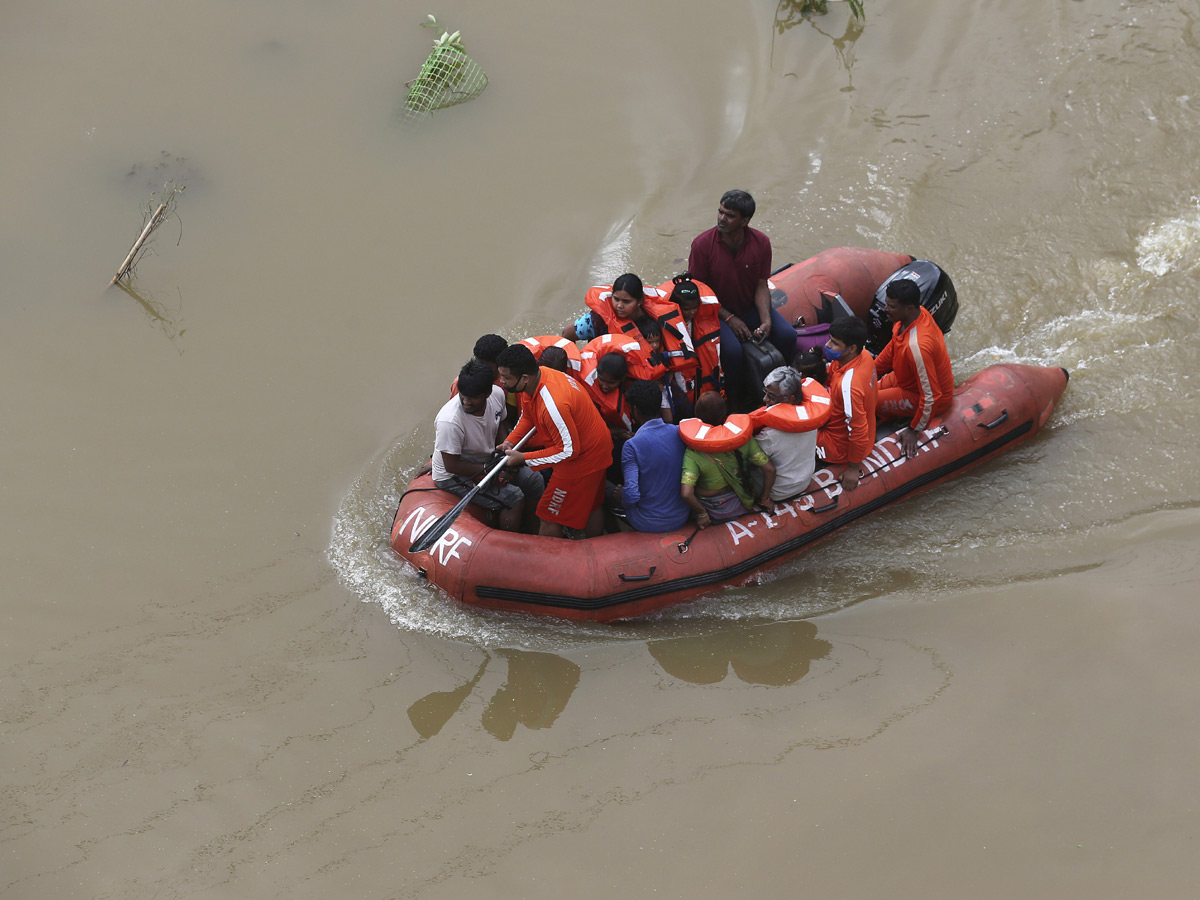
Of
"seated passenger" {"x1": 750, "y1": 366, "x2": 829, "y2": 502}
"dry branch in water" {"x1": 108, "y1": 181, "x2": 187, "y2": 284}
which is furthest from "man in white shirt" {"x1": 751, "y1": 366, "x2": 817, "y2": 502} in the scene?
"dry branch in water" {"x1": 108, "y1": 181, "x2": 187, "y2": 284}

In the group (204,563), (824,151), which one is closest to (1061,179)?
(824,151)

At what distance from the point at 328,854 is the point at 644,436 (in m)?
2.35

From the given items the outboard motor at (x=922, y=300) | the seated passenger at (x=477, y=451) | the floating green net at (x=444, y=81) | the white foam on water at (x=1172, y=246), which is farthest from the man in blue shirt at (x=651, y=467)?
the floating green net at (x=444, y=81)

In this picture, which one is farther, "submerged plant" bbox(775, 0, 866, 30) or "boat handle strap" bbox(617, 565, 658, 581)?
"submerged plant" bbox(775, 0, 866, 30)

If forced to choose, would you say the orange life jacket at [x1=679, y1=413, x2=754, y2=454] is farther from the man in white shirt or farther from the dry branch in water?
the dry branch in water

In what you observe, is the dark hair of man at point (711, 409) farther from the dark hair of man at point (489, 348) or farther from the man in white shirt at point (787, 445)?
the dark hair of man at point (489, 348)

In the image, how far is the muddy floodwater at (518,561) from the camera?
4395 mm

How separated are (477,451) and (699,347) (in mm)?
1288

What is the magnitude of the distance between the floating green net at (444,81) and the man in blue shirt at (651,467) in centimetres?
462

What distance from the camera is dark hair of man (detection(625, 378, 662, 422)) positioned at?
4.63 metres

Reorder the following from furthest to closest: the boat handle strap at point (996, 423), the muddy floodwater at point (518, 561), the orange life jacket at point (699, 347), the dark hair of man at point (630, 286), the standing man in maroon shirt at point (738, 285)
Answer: the boat handle strap at point (996, 423) → the standing man in maroon shirt at point (738, 285) → the orange life jacket at point (699, 347) → the dark hair of man at point (630, 286) → the muddy floodwater at point (518, 561)

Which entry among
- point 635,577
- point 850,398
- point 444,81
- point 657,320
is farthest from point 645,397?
point 444,81

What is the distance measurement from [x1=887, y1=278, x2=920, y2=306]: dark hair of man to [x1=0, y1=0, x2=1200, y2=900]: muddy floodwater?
1242mm

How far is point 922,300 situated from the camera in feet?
19.4
